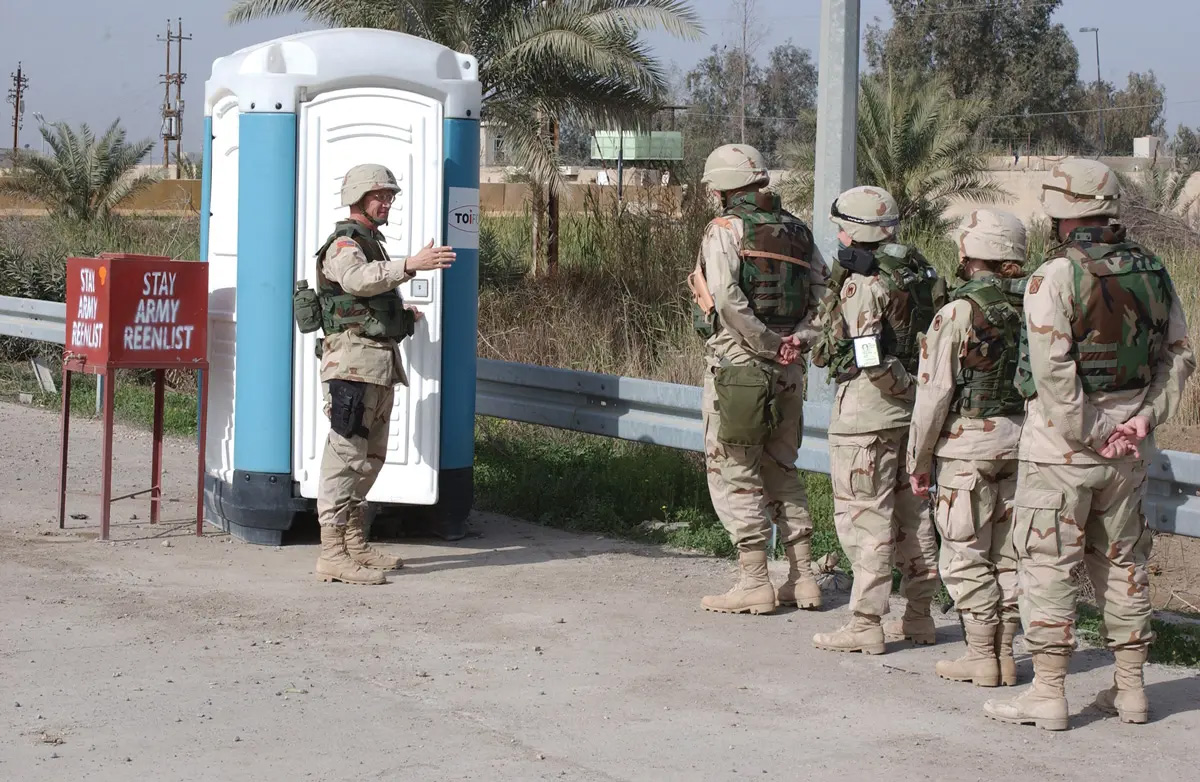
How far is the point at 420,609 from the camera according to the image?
259 inches

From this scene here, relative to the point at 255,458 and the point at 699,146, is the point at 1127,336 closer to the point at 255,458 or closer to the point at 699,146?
the point at 255,458

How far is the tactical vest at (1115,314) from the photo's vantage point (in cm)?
493

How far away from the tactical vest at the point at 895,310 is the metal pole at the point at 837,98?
1.56 metres

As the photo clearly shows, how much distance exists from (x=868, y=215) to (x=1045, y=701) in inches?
79.9

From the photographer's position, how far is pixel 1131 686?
514 cm

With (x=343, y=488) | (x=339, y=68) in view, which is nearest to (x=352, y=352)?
(x=343, y=488)

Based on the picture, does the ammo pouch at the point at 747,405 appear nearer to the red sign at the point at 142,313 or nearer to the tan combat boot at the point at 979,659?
the tan combat boot at the point at 979,659

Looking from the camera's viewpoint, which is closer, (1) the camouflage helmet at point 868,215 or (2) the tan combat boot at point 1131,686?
(2) the tan combat boot at point 1131,686

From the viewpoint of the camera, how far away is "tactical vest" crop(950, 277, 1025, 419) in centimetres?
540

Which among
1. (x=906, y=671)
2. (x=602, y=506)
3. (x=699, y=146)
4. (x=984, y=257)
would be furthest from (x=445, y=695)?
(x=699, y=146)

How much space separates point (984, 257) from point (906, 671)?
5.32 ft

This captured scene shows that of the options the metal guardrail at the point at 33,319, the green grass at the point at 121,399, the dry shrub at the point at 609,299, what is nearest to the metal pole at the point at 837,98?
the dry shrub at the point at 609,299

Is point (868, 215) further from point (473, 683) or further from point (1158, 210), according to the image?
point (1158, 210)

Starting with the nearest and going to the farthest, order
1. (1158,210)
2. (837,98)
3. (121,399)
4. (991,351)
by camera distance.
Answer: (991,351)
(837,98)
(121,399)
(1158,210)
